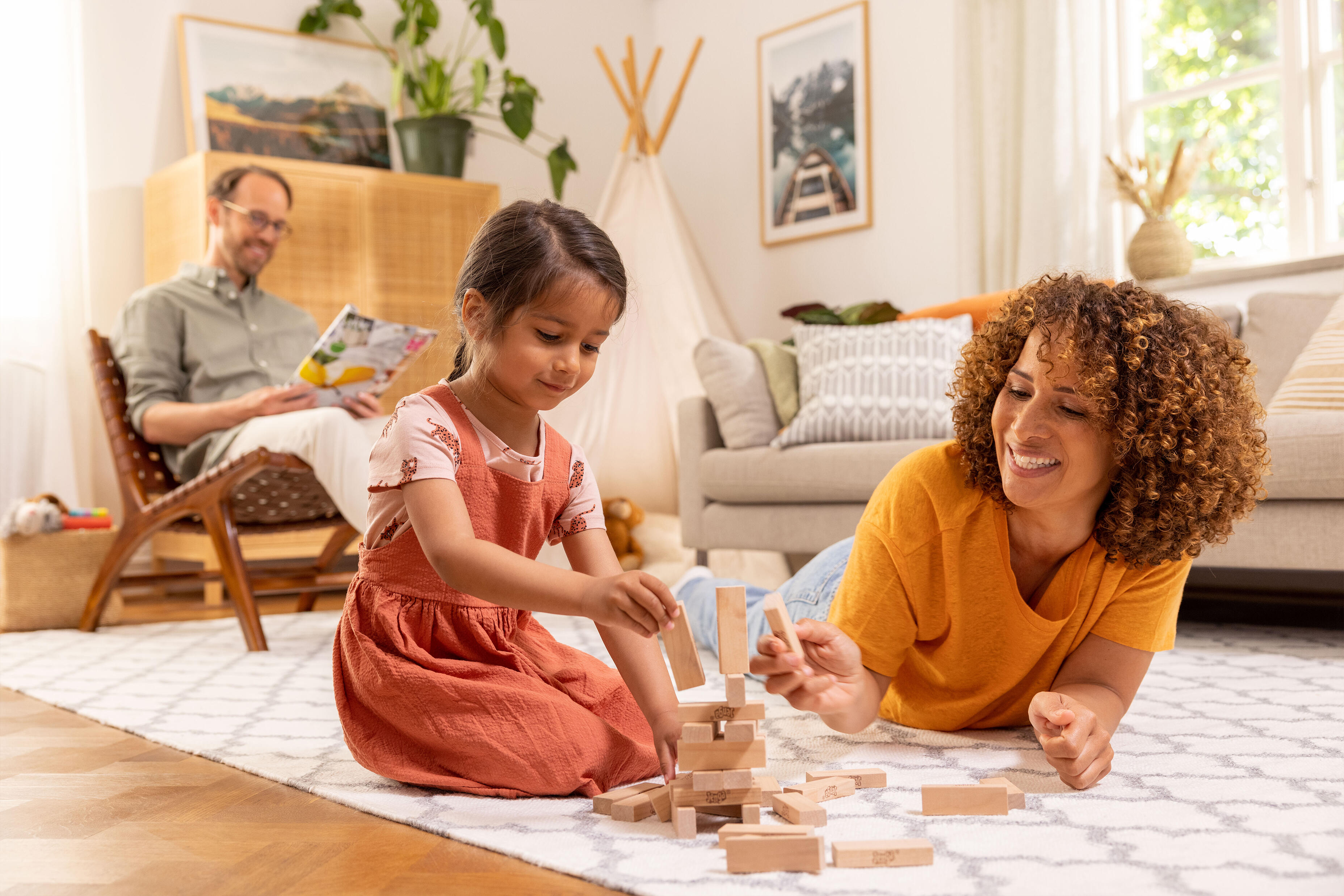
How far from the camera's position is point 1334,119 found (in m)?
3.34

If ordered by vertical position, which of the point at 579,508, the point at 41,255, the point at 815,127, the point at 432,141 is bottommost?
the point at 579,508

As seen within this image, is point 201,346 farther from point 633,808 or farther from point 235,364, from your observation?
point 633,808

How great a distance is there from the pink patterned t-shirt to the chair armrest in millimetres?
1748

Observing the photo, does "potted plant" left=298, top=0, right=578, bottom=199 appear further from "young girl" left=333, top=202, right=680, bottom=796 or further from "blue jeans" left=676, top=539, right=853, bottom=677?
"young girl" left=333, top=202, right=680, bottom=796

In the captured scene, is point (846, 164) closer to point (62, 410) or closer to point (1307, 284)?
point (1307, 284)

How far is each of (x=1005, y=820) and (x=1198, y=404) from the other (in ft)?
1.59

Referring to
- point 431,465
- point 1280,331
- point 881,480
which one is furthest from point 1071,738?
point 1280,331

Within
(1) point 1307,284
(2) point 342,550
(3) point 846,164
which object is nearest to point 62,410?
(2) point 342,550

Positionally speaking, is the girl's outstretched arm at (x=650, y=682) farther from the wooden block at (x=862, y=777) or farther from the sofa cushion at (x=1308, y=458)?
the sofa cushion at (x=1308, y=458)

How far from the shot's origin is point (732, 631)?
3.43 ft

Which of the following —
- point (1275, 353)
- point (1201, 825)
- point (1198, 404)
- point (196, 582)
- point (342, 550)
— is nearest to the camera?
point (1201, 825)

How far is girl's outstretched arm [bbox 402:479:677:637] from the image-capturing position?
960 mm

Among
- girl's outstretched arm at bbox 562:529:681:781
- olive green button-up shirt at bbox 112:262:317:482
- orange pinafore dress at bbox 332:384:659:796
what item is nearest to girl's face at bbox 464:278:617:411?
orange pinafore dress at bbox 332:384:659:796

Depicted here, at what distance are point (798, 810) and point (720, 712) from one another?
11 centimetres
